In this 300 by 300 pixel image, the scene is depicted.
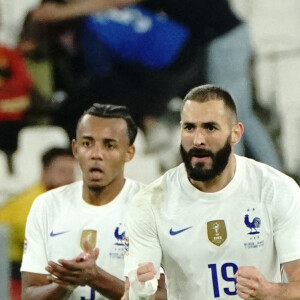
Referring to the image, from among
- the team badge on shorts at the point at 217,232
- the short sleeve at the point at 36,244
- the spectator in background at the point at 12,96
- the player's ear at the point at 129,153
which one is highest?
the spectator in background at the point at 12,96

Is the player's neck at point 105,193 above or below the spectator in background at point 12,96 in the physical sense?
below

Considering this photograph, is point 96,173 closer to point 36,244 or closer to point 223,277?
point 36,244

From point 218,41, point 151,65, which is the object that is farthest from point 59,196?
point 218,41

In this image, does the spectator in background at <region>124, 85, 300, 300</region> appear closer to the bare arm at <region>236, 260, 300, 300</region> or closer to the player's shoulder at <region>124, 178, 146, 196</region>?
the bare arm at <region>236, 260, 300, 300</region>

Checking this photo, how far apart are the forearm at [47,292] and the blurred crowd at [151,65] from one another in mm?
2437

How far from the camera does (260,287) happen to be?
3.47 m

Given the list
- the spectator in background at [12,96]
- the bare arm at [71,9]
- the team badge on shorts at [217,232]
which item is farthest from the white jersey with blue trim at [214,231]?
the bare arm at [71,9]

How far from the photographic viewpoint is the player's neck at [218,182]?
156 inches

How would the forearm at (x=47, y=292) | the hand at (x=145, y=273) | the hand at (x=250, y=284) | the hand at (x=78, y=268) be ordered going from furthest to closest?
the forearm at (x=47, y=292), the hand at (x=78, y=268), the hand at (x=145, y=273), the hand at (x=250, y=284)

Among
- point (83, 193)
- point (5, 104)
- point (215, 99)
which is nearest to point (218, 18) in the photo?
point (5, 104)

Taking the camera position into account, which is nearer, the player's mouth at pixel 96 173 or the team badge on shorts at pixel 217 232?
the team badge on shorts at pixel 217 232

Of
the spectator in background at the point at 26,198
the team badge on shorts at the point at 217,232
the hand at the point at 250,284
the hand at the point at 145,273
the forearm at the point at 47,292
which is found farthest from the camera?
the spectator in background at the point at 26,198

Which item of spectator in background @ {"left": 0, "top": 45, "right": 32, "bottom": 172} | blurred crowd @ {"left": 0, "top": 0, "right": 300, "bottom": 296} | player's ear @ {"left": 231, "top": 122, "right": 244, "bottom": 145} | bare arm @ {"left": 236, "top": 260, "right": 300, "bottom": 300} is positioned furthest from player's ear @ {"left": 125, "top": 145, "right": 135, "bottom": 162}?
spectator in background @ {"left": 0, "top": 45, "right": 32, "bottom": 172}

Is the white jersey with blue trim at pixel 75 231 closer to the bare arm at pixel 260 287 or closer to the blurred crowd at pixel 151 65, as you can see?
the bare arm at pixel 260 287
